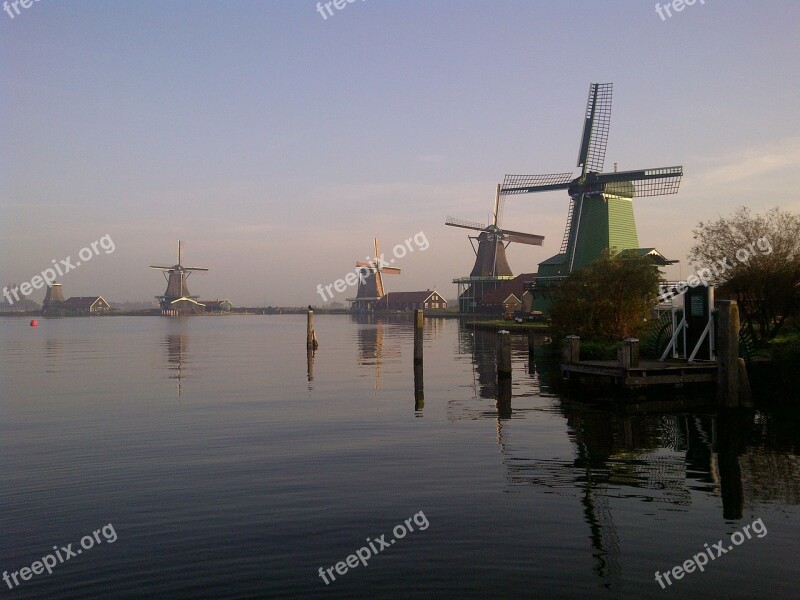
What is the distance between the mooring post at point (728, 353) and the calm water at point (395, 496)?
125 cm

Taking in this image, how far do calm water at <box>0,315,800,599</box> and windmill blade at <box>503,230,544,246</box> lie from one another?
310 feet

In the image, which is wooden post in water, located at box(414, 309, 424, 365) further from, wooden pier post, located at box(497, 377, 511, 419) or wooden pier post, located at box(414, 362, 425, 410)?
wooden pier post, located at box(497, 377, 511, 419)

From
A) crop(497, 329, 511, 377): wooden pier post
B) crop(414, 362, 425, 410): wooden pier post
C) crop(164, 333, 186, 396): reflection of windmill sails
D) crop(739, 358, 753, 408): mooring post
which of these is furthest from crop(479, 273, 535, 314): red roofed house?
crop(739, 358, 753, 408): mooring post

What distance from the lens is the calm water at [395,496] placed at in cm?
867

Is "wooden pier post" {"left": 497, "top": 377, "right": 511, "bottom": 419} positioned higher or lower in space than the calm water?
higher

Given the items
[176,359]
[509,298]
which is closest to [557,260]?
[509,298]

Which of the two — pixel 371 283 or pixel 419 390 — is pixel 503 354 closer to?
pixel 419 390

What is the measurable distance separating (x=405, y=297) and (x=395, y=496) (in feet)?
531

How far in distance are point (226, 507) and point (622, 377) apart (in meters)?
15.6

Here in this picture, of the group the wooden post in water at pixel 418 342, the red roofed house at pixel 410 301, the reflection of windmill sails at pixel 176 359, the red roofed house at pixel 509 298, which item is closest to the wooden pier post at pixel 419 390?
the wooden post in water at pixel 418 342

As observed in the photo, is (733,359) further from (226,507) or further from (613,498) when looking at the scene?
(226,507)

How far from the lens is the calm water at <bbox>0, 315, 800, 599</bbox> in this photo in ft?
28.5

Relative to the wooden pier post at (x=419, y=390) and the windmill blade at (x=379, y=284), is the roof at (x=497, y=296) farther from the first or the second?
the wooden pier post at (x=419, y=390)

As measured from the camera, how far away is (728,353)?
70.9ft
